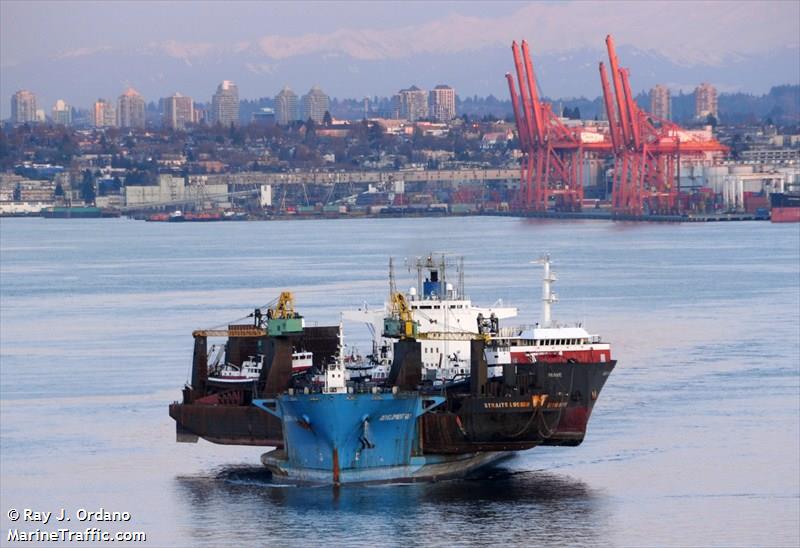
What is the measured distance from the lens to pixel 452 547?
2028 centimetres

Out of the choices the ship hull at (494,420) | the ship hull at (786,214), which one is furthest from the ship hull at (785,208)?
the ship hull at (494,420)

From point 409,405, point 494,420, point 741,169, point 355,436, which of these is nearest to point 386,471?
point 355,436

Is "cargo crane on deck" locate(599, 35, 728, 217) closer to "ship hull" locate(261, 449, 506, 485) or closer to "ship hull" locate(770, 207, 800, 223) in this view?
"ship hull" locate(770, 207, 800, 223)

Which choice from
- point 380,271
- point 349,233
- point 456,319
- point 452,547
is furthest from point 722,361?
point 349,233

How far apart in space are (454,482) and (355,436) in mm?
1244

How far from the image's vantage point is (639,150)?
10250 centimetres

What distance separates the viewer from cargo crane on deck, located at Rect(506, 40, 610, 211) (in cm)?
10644

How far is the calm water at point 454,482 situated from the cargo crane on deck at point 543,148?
4647 centimetres

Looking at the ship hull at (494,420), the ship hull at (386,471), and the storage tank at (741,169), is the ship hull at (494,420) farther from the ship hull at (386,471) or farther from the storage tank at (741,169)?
the storage tank at (741,169)

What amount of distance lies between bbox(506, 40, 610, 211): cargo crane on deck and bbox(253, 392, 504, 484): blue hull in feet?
269

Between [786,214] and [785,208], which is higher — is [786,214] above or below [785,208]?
below

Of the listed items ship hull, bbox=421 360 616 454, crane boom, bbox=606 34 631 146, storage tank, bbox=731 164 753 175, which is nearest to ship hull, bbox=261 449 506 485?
ship hull, bbox=421 360 616 454

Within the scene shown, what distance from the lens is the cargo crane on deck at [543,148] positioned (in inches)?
4190

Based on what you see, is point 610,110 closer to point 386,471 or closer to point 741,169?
point 741,169
